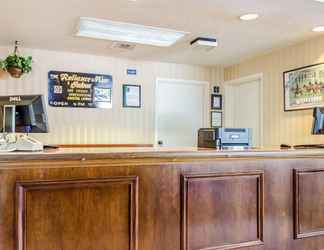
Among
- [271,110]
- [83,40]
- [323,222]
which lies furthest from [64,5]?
[271,110]

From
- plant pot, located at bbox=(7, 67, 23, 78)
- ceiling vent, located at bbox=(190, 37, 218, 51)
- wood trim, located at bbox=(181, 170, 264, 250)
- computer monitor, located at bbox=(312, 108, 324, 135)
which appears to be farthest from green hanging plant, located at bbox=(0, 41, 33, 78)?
computer monitor, located at bbox=(312, 108, 324, 135)

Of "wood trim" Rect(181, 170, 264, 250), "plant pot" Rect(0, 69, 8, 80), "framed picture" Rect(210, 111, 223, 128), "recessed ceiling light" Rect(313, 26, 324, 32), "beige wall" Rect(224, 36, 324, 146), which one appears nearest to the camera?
"wood trim" Rect(181, 170, 264, 250)

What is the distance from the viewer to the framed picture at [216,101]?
570 cm

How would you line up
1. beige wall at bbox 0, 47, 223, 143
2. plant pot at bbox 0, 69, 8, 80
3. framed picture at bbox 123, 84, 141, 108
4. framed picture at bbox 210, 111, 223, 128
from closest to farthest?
1. plant pot at bbox 0, 69, 8, 80
2. beige wall at bbox 0, 47, 223, 143
3. framed picture at bbox 123, 84, 141, 108
4. framed picture at bbox 210, 111, 223, 128

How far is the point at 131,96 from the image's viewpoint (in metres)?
5.12

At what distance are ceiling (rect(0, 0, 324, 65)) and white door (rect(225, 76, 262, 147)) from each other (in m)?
0.81

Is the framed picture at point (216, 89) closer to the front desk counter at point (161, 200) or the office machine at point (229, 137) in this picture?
the office machine at point (229, 137)

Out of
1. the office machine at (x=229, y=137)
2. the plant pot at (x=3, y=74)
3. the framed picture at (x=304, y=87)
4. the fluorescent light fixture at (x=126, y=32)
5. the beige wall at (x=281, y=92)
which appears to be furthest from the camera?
the plant pot at (x=3, y=74)

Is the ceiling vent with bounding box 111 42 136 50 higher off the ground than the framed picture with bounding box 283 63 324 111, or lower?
higher

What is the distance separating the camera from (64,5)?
119 inches

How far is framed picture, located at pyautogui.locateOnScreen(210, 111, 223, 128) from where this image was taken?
5.69 metres

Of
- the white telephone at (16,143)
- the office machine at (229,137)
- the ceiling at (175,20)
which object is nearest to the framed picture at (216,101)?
the ceiling at (175,20)

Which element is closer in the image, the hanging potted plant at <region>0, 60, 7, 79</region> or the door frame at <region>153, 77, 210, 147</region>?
the hanging potted plant at <region>0, 60, 7, 79</region>

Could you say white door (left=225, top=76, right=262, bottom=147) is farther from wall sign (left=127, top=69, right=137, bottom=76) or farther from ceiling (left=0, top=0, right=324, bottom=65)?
wall sign (left=127, top=69, right=137, bottom=76)
